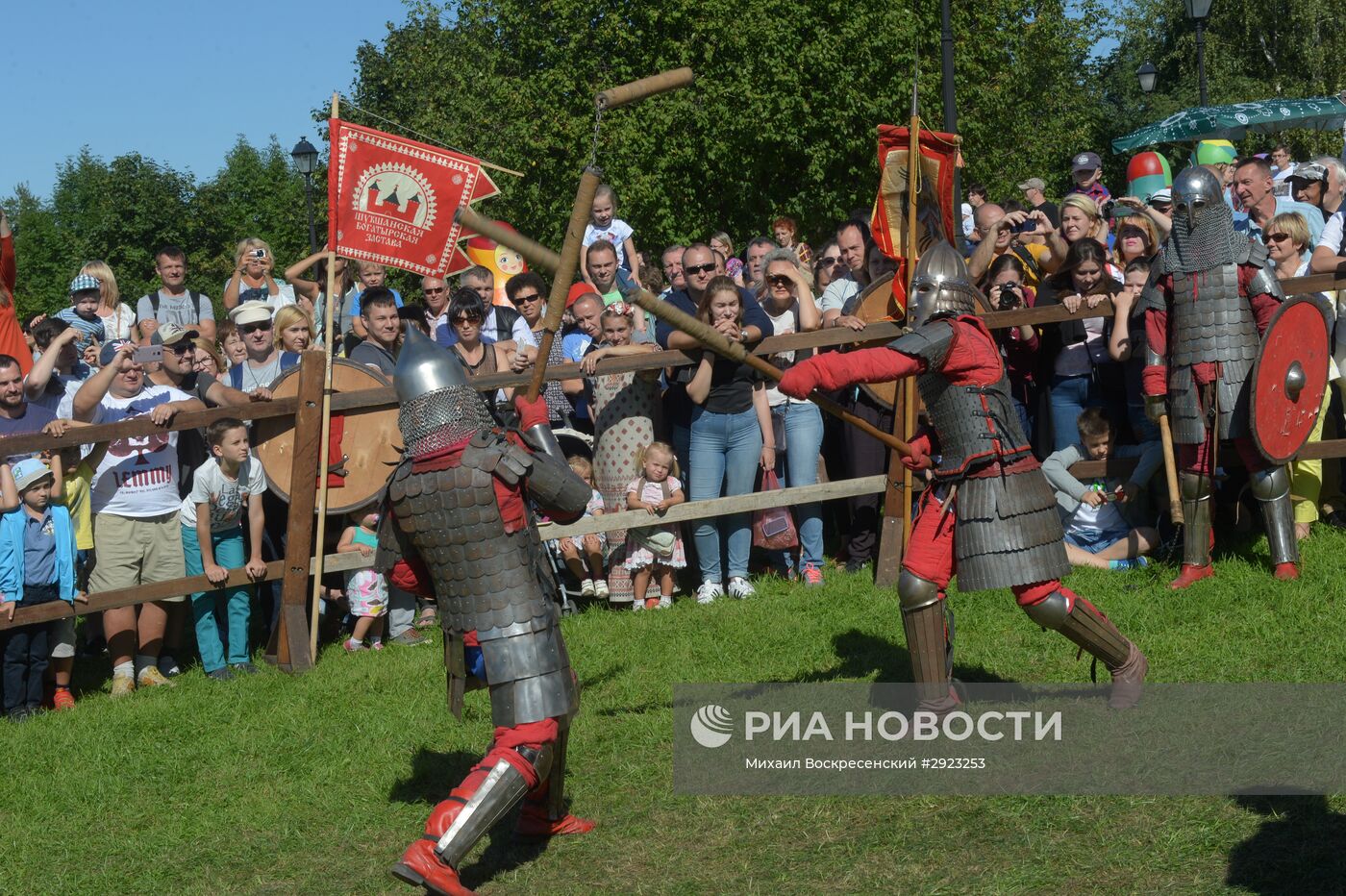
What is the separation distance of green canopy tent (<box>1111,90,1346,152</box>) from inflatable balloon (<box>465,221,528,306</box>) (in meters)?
8.33

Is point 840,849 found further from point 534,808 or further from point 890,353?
point 890,353

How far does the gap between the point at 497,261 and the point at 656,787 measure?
783 centimetres

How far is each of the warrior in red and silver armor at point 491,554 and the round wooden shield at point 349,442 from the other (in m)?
2.76

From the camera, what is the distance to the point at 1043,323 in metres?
7.82

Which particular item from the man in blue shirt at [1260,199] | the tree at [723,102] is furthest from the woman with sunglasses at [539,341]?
the tree at [723,102]

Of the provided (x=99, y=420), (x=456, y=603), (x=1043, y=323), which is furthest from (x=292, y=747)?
(x=1043, y=323)

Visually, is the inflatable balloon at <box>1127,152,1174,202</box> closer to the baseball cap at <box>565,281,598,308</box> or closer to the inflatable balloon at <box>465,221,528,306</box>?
the inflatable balloon at <box>465,221,528,306</box>

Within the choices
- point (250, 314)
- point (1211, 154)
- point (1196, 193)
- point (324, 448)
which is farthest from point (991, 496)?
point (1211, 154)

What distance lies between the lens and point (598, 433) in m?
7.98

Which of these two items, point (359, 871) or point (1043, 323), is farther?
point (1043, 323)

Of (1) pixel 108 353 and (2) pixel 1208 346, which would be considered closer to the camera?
(2) pixel 1208 346

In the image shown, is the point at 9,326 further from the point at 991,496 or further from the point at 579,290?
the point at 991,496

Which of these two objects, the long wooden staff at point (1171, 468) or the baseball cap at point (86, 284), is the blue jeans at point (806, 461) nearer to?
the long wooden staff at point (1171, 468)

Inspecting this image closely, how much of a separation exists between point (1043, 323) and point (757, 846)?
404cm
